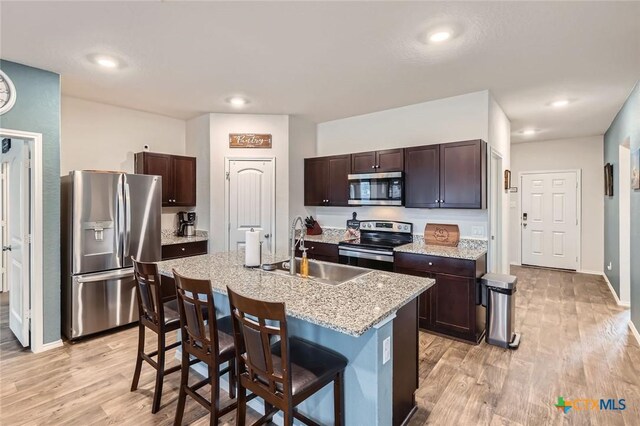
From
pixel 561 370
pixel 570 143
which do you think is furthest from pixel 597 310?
pixel 570 143

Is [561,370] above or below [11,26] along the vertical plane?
below

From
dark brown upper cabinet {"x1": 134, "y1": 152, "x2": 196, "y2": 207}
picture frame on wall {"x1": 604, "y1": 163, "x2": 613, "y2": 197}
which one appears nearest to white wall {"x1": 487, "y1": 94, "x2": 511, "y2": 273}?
picture frame on wall {"x1": 604, "y1": 163, "x2": 613, "y2": 197}

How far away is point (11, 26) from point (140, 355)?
2580 mm

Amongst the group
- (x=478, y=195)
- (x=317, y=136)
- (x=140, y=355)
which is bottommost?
(x=140, y=355)

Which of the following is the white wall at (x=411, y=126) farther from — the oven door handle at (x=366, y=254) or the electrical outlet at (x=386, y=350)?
the electrical outlet at (x=386, y=350)

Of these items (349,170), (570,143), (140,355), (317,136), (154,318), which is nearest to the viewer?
(154,318)

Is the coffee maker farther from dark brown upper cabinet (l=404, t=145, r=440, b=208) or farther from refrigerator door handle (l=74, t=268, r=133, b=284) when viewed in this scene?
dark brown upper cabinet (l=404, t=145, r=440, b=208)

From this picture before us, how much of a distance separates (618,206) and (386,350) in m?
4.95

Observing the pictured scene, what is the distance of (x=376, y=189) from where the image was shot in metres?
Answer: 4.25

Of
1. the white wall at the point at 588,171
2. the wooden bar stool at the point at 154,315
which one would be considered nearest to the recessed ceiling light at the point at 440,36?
the wooden bar stool at the point at 154,315

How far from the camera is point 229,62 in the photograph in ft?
9.73

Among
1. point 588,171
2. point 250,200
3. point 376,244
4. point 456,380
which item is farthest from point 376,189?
point 588,171

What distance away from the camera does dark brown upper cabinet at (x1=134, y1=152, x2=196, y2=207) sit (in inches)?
172

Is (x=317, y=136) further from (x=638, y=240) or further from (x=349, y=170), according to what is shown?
(x=638, y=240)
